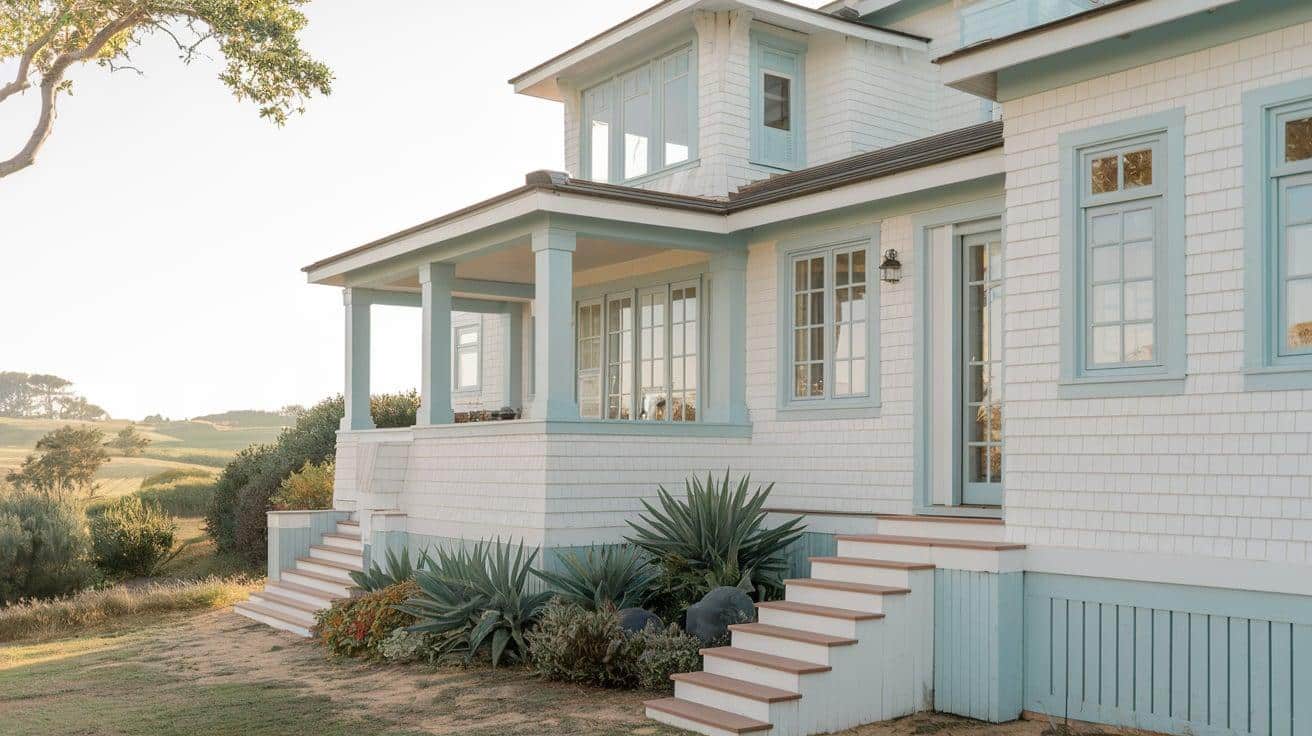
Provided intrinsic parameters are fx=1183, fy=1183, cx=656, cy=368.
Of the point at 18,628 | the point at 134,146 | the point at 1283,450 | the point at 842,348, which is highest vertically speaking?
the point at 134,146

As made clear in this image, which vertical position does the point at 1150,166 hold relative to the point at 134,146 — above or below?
below

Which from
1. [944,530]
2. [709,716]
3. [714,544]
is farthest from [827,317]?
[709,716]

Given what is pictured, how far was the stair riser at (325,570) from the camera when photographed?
13.5 m

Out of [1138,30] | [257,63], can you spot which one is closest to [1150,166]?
[1138,30]

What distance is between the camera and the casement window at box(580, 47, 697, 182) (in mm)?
14386

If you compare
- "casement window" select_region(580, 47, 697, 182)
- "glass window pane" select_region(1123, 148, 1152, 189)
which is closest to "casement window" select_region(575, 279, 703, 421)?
"casement window" select_region(580, 47, 697, 182)

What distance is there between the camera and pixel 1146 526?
730cm

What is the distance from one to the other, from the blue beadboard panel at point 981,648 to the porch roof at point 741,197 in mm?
3346

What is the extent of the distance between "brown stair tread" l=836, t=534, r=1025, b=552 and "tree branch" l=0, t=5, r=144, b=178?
1086cm

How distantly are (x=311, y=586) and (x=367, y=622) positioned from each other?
9.96 feet

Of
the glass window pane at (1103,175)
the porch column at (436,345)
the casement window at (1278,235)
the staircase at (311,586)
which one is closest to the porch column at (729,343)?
the porch column at (436,345)

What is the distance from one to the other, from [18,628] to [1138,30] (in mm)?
14174

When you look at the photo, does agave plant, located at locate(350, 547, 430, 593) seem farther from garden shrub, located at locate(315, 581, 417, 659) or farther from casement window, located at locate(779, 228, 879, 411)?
casement window, located at locate(779, 228, 879, 411)

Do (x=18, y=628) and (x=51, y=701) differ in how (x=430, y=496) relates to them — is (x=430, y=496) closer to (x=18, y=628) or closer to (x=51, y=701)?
(x=51, y=701)
